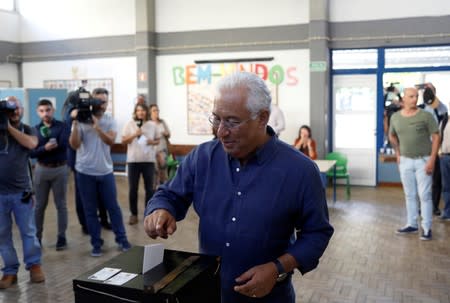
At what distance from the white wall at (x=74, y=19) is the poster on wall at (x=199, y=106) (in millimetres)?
1825

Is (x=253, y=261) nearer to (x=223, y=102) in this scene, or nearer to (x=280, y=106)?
(x=223, y=102)

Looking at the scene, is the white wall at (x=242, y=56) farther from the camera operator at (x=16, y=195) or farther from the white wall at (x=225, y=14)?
the camera operator at (x=16, y=195)

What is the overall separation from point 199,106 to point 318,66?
8.05 feet

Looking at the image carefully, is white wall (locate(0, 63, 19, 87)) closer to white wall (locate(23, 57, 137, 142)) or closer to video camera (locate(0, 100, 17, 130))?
white wall (locate(23, 57, 137, 142))

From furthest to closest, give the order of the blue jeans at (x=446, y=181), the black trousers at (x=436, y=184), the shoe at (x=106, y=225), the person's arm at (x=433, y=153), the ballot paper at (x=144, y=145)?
the black trousers at (x=436, y=184), the blue jeans at (x=446, y=181), the ballot paper at (x=144, y=145), the shoe at (x=106, y=225), the person's arm at (x=433, y=153)

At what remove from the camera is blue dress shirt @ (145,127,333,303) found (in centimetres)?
166

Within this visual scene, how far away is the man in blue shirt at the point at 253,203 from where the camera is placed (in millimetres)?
1605

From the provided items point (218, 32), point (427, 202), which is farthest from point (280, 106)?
point (427, 202)

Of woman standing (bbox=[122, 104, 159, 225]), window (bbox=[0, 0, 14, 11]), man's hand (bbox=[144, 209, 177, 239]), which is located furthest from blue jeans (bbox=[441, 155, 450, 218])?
window (bbox=[0, 0, 14, 11])

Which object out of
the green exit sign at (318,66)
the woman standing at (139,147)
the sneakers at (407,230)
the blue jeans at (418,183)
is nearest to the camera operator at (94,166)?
the woman standing at (139,147)

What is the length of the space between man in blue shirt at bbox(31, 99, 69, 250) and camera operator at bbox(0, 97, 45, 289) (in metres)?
0.66

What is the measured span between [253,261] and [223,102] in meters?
0.56

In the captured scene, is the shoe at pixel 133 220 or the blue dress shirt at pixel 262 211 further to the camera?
the shoe at pixel 133 220

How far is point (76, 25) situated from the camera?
1062 centimetres
